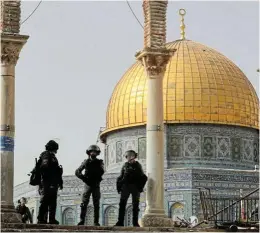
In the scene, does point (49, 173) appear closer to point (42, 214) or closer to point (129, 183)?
point (42, 214)

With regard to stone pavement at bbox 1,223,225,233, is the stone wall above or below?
above

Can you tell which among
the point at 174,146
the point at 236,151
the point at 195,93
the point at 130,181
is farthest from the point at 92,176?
the point at 236,151

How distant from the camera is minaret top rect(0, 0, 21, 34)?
14664 mm

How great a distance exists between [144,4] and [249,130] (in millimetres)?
20486

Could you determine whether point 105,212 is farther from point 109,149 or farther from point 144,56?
point 144,56

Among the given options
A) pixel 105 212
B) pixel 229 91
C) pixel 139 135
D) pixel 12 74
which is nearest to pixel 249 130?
pixel 229 91

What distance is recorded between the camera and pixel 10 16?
14734 millimetres

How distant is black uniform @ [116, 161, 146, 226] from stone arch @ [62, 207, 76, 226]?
2189 cm

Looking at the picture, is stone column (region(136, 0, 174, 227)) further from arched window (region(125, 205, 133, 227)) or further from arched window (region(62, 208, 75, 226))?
arched window (region(62, 208, 75, 226))

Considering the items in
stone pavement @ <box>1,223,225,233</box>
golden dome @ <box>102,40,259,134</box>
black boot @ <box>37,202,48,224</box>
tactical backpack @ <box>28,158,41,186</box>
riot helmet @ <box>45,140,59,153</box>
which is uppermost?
golden dome @ <box>102,40,259,134</box>

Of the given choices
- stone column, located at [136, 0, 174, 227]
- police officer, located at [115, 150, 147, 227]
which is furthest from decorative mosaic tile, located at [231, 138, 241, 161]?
police officer, located at [115, 150, 147, 227]

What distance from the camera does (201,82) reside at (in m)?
35.7

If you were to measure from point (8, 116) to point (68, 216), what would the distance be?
2224 cm

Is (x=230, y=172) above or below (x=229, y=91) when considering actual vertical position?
below
